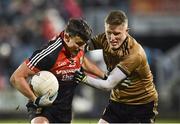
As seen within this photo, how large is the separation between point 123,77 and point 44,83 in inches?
43.0

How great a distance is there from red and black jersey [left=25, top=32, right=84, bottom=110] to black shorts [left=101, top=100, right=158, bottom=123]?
74 cm

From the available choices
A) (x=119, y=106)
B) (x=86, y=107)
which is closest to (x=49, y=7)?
(x=86, y=107)

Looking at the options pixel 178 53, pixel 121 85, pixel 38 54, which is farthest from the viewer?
pixel 178 53

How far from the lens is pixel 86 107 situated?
1703 centimetres

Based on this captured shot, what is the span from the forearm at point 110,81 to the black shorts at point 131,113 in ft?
1.79

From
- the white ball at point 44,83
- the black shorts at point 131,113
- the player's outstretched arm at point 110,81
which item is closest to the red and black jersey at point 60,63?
the white ball at point 44,83

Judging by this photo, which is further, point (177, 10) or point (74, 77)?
point (177, 10)

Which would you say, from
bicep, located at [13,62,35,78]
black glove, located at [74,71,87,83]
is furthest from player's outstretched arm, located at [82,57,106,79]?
bicep, located at [13,62,35,78]

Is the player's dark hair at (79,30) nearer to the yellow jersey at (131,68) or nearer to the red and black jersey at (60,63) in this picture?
the red and black jersey at (60,63)

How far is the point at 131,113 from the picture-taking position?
9.61m

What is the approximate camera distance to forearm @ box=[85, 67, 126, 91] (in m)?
9.17

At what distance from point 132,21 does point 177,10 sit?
4.86 feet

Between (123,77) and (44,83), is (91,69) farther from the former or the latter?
(44,83)

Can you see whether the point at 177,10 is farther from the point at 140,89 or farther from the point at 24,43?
the point at 140,89
